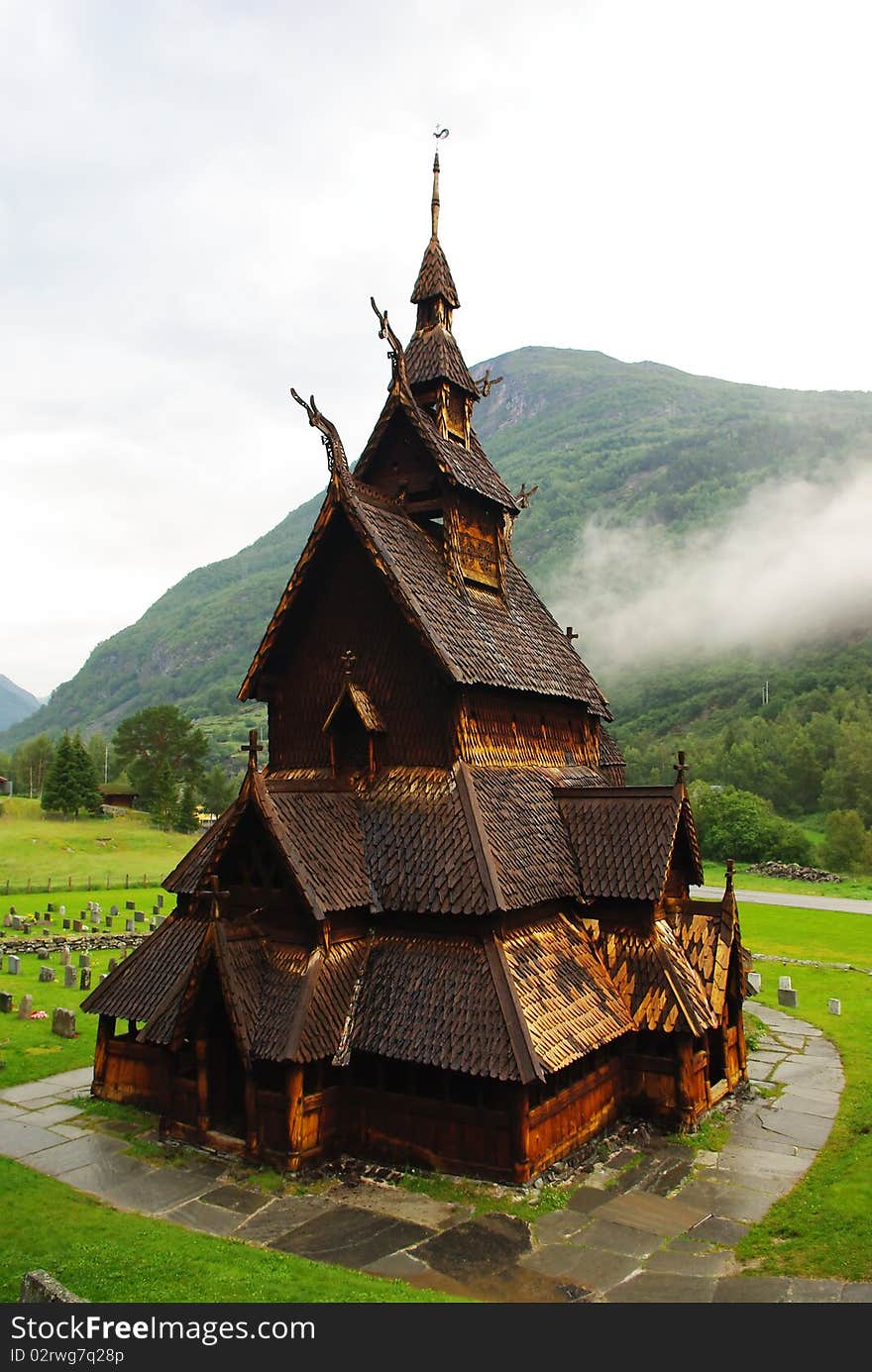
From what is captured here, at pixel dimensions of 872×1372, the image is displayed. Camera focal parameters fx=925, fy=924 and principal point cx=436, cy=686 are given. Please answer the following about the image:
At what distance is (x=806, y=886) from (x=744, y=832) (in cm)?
1292

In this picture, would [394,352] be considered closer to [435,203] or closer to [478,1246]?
[435,203]

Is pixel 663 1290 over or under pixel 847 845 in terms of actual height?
under

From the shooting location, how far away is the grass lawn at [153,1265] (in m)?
9.22

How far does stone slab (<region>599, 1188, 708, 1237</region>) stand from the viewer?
1191 cm

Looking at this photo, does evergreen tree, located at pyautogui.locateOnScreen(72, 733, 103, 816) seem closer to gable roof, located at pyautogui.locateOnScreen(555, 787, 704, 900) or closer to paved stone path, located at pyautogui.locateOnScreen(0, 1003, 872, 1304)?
paved stone path, located at pyautogui.locateOnScreen(0, 1003, 872, 1304)

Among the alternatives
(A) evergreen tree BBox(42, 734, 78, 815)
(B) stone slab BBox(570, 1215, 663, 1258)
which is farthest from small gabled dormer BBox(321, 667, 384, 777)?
(A) evergreen tree BBox(42, 734, 78, 815)

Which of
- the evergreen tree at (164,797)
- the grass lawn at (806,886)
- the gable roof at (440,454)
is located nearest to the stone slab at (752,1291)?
the gable roof at (440,454)

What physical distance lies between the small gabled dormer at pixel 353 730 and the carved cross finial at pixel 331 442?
3305 millimetres

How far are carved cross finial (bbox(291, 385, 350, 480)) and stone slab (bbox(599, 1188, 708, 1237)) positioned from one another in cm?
1227

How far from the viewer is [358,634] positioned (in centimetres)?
1711

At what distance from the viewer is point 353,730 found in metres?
16.8

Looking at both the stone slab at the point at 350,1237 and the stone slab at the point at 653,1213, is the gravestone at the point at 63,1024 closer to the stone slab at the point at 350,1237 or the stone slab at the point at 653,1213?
the stone slab at the point at 350,1237

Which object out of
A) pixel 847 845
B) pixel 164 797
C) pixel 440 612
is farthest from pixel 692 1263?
pixel 164 797
